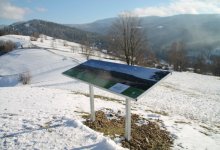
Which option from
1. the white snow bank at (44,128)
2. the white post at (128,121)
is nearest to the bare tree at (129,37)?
the white snow bank at (44,128)

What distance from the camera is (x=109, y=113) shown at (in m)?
12.2

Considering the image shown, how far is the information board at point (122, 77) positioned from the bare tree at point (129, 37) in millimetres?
29350

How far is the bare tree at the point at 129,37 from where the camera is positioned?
39.1 m

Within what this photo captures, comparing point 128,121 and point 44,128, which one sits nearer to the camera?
point 128,121

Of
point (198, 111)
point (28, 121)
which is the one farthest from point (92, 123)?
point (198, 111)

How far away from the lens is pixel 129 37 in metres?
39.2

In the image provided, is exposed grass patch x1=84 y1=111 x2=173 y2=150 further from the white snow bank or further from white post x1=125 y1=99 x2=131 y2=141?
the white snow bank

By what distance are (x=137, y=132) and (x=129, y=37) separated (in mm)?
30431

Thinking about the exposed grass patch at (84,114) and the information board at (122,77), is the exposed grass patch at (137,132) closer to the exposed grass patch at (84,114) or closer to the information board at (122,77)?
the exposed grass patch at (84,114)

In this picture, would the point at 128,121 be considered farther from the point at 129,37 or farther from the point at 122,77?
the point at 129,37

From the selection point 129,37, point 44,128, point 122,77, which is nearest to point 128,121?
point 122,77

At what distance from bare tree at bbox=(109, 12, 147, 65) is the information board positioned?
96.3 ft

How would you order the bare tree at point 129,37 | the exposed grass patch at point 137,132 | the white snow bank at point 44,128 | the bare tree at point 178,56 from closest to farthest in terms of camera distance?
the white snow bank at point 44,128, the exposed grass patch at point 137,132, the bare tree at point 129,37, the bare tree at point 178,56

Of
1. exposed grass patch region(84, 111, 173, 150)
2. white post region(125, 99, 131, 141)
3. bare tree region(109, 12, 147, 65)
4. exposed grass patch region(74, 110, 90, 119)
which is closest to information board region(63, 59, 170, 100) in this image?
white post region(125, 99, 131, 141)
